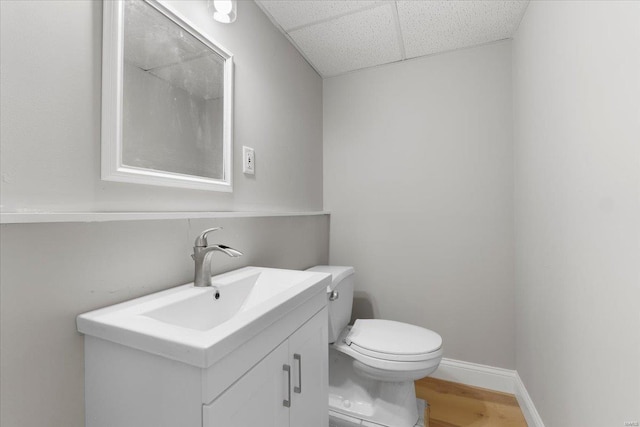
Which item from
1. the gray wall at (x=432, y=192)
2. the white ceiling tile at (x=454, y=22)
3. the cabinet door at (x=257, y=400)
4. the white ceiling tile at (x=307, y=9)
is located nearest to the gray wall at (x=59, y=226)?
the cabinet door at (x=257, y=400)

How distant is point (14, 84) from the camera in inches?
25.0

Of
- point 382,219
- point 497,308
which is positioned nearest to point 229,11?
point 382,219

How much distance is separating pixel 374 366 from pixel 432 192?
44.7 inches

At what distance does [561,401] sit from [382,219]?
1.25 metres

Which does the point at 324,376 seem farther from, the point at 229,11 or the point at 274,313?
the point at 229,11

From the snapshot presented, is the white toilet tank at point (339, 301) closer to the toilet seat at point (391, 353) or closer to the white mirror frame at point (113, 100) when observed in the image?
the toilet seat at point (391, 353)

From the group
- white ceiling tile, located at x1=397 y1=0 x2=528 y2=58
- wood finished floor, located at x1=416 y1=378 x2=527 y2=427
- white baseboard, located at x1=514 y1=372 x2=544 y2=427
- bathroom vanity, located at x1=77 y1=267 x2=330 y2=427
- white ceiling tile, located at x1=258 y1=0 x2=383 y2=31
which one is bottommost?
wood finished floor, located at x1=416 y1=378 x2=527 y2=427

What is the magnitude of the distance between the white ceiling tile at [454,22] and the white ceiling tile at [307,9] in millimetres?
249

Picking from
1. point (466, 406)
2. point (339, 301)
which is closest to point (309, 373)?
point (339, 301)

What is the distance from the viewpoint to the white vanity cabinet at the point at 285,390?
2.01 feet

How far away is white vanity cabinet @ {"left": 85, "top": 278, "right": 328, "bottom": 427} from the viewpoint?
1.83 feet

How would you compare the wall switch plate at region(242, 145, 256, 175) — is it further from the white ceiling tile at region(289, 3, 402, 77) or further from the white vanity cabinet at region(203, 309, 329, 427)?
the white ceiling tile at region(289, 3, 402, 77)

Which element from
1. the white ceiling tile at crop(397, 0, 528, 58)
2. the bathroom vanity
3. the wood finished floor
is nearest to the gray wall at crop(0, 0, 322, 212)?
the bathroom vanity

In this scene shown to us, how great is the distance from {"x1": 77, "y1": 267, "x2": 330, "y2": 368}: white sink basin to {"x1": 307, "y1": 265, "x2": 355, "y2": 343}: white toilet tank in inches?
17.7
